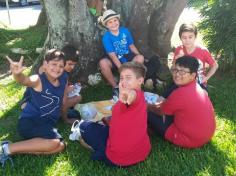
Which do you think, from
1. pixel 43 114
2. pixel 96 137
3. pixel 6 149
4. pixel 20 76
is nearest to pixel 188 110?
pixel 96 137

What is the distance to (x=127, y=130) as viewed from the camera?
13.4 feet

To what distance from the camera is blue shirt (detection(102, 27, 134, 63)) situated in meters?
6.39

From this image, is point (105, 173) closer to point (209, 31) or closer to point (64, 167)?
point (64, 167)

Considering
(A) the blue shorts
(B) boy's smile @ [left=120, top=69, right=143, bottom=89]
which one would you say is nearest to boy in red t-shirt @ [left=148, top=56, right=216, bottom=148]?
(B) boy's smile @ [left=120, top=69, right=143, bottom=89]

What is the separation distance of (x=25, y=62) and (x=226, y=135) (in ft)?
16.0

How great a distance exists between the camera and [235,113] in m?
5.70

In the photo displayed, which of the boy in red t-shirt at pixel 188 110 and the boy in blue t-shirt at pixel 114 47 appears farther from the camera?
the boy in blue t-shirt at pixel 114 47

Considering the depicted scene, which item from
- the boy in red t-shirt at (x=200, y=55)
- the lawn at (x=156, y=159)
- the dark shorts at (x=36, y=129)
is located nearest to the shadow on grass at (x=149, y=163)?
the lawn at (x=156, y=159)

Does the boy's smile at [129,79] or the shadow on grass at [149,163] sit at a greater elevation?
the boy's smile at [129,79]

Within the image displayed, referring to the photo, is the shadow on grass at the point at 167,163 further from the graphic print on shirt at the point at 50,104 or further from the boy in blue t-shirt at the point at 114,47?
the boy in blue t-shirt at the point at 114,47

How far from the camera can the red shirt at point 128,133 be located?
13.1ft

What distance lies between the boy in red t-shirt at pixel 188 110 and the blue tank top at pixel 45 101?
127cm

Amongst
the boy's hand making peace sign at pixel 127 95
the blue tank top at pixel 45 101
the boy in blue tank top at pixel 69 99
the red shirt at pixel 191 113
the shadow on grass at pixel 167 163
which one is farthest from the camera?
the boy in blue tank top at pixel 69 99

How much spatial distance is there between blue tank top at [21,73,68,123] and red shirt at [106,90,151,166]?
99 centimetres
